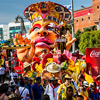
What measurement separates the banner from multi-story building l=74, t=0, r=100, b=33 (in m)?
37.2

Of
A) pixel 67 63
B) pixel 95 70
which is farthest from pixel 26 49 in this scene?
pixel 95 70

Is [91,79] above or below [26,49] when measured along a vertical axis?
below

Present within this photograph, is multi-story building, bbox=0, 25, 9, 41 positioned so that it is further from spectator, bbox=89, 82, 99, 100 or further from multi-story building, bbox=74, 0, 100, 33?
spectator, bbox=89, 82, 99, 100

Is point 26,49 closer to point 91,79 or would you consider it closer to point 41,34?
point 41,34

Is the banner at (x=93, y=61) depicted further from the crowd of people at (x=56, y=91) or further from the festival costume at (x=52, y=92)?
the festival costume at (x=52, y=92)

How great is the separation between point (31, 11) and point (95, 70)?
6.99 meters

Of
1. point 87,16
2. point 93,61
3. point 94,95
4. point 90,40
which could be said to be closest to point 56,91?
point 94,95

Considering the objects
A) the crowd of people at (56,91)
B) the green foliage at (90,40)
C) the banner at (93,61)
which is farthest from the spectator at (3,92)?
the green foliage at (90,40)

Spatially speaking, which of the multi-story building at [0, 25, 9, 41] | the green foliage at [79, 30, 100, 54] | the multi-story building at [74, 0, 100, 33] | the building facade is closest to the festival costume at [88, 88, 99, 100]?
the green foliage at [79, 30, 100, 54]

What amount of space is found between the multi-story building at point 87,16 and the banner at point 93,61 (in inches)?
1465

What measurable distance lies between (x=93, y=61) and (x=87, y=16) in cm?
4080

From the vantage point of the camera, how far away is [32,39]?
11.6 m

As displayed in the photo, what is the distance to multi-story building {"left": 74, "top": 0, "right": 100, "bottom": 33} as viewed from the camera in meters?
42.6

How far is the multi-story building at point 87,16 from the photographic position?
1676 inches
